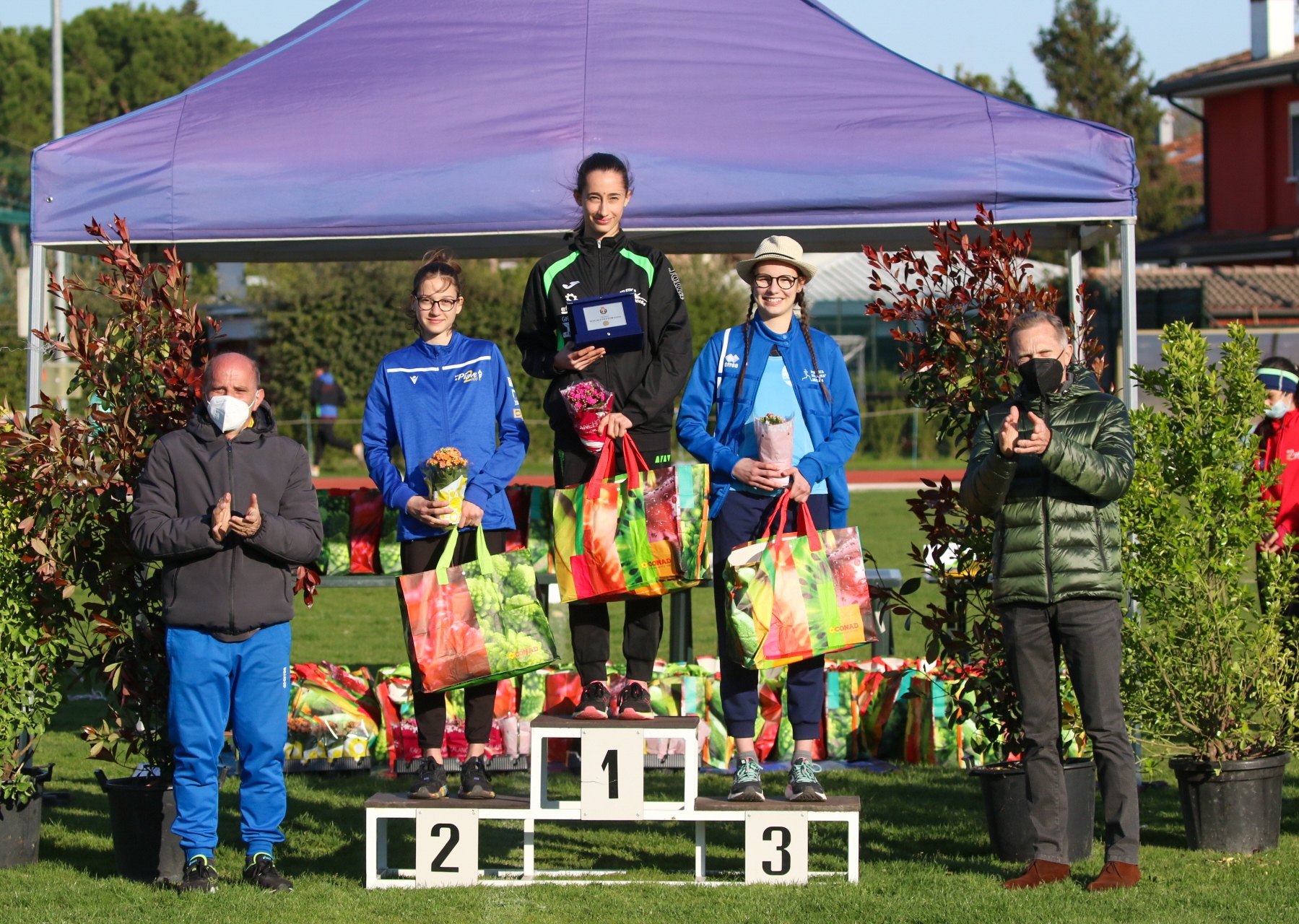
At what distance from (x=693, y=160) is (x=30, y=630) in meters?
3.22

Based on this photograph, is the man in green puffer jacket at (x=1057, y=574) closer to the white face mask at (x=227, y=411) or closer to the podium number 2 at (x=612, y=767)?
the podium number 2 at (x=612, y=767)

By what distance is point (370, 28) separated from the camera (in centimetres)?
700

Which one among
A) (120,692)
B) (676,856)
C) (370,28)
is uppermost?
(370,28)

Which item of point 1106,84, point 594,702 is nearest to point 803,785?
point 594,702

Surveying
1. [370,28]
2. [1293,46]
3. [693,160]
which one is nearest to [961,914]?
[693,160]

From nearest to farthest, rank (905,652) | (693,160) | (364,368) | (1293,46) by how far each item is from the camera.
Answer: (693,160)
(905,652)
(364,368)
(1293,46)

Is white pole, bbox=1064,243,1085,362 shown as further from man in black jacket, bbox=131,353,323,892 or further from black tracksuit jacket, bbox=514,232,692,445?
man in black jacket, bbox=131,353,323,892

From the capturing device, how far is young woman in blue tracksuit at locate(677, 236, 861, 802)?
5.12m

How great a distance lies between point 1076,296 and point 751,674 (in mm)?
2282

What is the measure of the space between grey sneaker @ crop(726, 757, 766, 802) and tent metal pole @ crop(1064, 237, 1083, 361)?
196 cm

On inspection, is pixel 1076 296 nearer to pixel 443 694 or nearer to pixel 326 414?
pixel 443 694

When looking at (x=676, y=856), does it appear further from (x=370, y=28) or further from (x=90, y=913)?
(x=370, y=28)

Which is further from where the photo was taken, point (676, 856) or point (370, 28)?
point (370, 28)

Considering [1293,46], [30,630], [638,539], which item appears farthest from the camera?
[1293,46]
